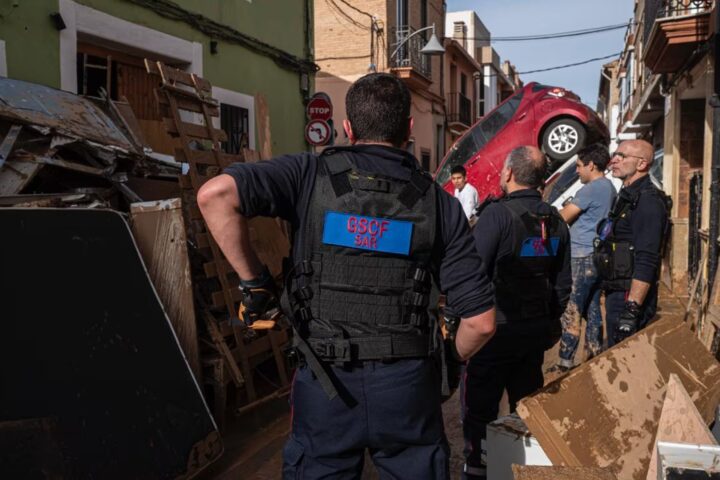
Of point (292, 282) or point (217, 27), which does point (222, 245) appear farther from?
point (217, 27)

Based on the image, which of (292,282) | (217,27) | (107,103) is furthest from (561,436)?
(217,27)

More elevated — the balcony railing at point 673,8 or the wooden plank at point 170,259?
the balcony railing at point 673,8

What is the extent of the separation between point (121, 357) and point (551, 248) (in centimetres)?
217

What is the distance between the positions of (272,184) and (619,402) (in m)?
1.72

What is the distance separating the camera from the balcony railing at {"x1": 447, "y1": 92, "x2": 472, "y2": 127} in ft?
85.8

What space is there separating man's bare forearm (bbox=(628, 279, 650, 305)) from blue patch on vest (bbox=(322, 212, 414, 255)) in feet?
7.59

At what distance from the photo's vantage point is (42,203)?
143 inches

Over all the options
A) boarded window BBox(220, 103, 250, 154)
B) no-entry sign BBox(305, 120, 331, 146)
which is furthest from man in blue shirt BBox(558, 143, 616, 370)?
no-entry sign BBox(305, 120, 331, 146)

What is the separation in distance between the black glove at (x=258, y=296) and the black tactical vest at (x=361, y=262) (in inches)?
5.4

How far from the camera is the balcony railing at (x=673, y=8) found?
8359mm

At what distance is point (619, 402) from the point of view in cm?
270

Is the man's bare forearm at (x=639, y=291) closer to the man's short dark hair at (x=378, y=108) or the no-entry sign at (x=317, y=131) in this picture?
the man's short dark hair at (x=378, y=108)

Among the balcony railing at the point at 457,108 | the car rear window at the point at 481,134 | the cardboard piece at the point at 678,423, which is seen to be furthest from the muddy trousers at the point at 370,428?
the balcony railing at the point at 457,108

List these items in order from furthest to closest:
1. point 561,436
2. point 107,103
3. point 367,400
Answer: point 107,103, point 561,436, point 367,400
